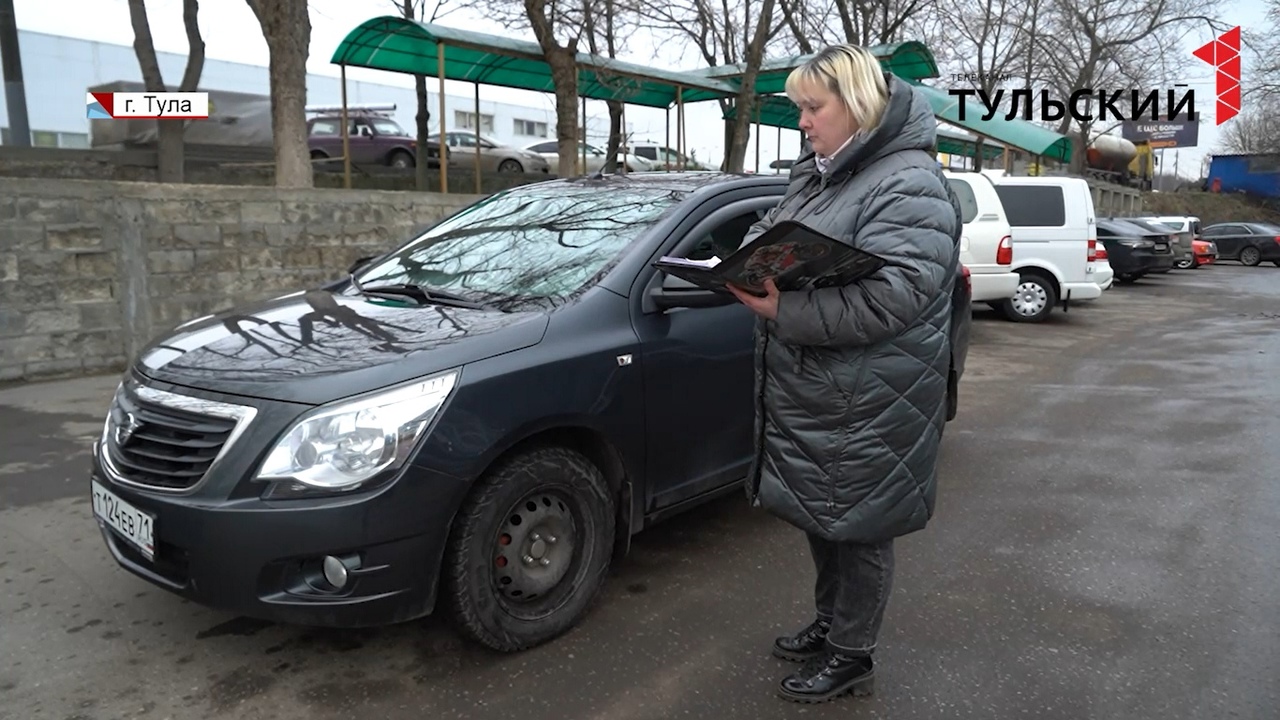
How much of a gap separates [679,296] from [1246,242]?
3150 centimetres

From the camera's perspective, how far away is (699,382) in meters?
3.63

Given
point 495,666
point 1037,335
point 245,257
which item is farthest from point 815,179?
point 1037,335

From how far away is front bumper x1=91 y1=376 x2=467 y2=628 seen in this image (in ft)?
8.53

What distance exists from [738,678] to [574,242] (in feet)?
5.91

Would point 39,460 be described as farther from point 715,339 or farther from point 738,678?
point 738,678

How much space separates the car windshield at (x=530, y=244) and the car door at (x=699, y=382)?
0.84ft

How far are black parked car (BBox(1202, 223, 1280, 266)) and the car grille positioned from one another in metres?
32.4

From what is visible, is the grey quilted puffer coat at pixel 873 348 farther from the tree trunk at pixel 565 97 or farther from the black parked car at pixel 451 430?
the tree trunk at pixel 565 97

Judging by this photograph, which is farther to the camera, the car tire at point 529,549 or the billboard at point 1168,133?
the billboard at point 1168,133

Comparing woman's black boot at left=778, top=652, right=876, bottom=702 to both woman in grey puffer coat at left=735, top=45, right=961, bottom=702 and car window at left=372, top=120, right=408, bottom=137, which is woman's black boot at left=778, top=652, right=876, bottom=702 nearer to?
woman in grey puffer coat at left=735, top=45, right=961, bottom=702

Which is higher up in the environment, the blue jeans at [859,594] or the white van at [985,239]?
the white van at [985,239]

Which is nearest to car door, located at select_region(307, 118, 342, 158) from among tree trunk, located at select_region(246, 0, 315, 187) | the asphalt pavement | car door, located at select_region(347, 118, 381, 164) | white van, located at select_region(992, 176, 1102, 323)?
car door, located at select_region(347, 118, 381, 164)

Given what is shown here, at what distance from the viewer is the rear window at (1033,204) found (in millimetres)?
11898

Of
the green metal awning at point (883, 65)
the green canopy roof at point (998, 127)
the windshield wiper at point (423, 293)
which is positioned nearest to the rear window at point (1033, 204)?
the green metal awning at point (883, 65)
